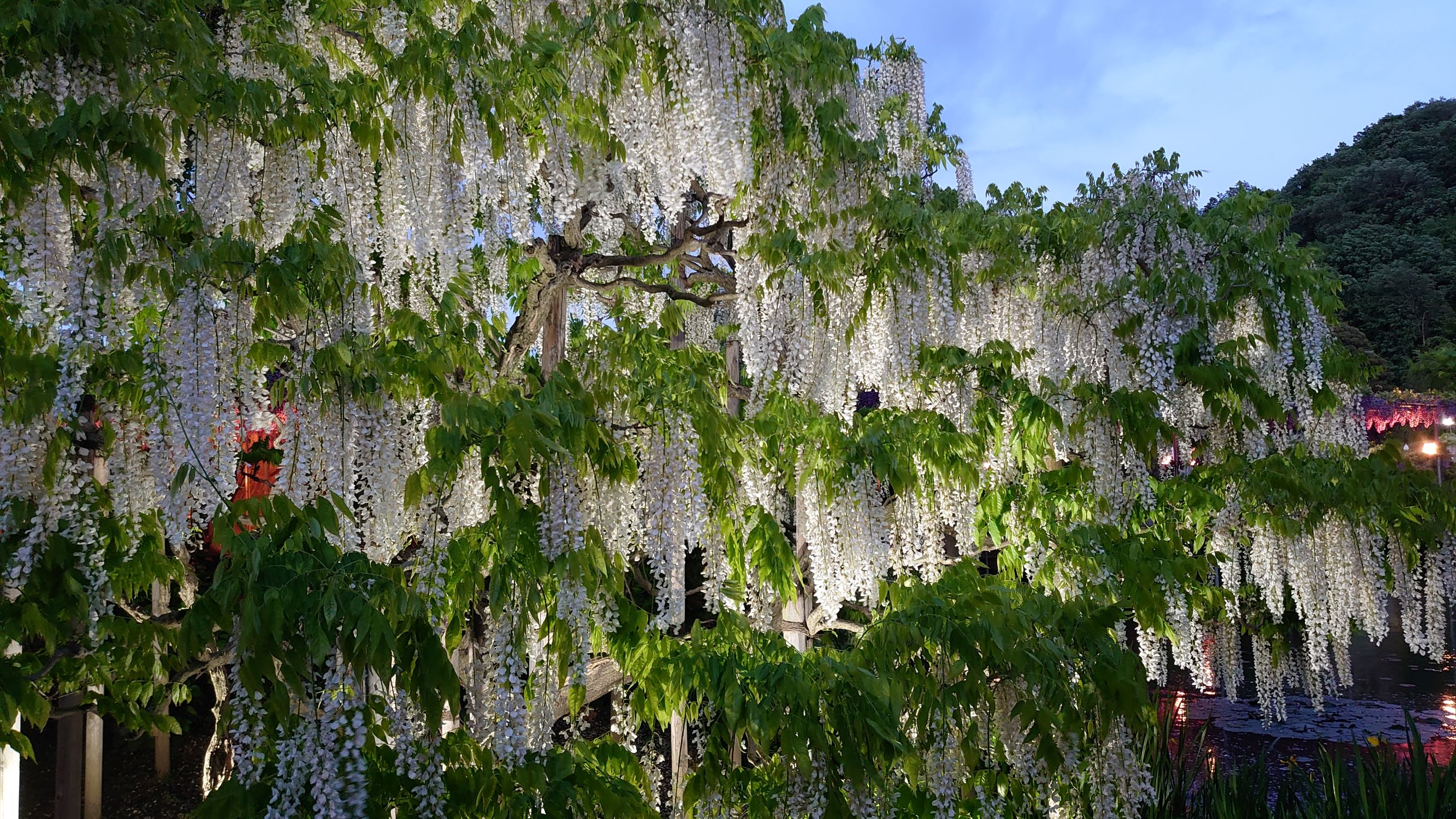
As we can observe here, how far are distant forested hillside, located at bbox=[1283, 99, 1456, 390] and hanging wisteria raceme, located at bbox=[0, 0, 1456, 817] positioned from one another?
12.8 meters

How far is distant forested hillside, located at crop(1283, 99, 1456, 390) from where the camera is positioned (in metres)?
15.8

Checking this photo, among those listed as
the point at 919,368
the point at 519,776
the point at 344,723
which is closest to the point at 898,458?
the point at 919,368

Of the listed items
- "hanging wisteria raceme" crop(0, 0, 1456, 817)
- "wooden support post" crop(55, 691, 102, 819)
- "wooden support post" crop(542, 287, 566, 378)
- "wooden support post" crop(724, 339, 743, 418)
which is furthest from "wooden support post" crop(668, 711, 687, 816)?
"wooden support post" crop(55, 691, 102, 819)

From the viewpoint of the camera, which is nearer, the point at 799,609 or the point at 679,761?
the point at 679,761

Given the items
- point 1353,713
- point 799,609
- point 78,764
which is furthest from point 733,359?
point 1353,713

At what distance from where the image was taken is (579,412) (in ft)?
8.14

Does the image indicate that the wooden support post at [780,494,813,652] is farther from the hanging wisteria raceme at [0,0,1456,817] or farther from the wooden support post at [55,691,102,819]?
the wooden support post at [55,691,102,819]

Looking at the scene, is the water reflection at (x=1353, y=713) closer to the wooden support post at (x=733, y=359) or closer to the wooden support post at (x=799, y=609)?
the wooden support post at (x=799, y=609)

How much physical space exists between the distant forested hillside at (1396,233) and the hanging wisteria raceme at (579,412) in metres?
12.8

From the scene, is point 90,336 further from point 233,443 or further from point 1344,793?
point 1344,793

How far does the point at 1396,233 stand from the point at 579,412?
65.9 ft

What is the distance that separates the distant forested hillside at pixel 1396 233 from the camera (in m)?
15.8

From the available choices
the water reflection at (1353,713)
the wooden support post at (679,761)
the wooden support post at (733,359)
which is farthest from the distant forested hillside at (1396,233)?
the wooden support post at (679,761)

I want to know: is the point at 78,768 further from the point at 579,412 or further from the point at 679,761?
the point at 579,412
